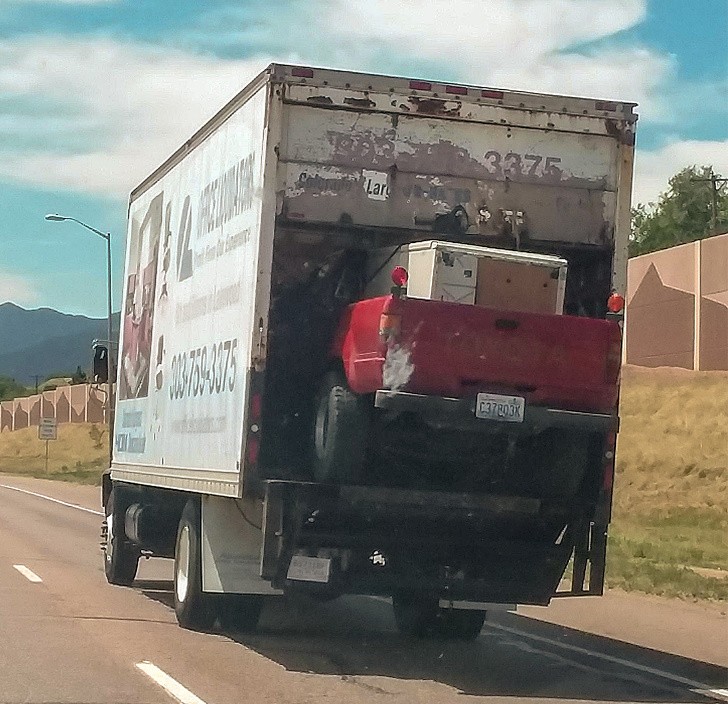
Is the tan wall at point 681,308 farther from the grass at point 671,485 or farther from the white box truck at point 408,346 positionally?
the white box truck at point 408,346

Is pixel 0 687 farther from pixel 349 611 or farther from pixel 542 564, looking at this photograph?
pixel 349 611

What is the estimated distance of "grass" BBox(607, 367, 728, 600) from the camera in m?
20.1

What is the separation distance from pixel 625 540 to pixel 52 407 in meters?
103

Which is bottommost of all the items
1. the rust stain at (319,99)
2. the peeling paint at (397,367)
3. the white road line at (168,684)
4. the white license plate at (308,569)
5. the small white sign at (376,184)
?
the white road line at (168,684)

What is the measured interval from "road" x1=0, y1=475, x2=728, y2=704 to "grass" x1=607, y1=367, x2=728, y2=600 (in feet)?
9.83

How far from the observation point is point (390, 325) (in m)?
10.1

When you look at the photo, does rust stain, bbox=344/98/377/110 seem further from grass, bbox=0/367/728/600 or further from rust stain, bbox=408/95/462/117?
grass, bbox=0/367/728/600

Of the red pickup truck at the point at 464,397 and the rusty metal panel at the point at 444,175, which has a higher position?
the rusty metal panel at the point at 444,175

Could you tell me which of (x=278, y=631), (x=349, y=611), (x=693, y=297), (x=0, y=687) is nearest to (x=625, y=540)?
(x=349, y=611)

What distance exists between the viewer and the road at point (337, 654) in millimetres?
10031

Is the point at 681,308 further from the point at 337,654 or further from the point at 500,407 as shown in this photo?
the point at 500,407

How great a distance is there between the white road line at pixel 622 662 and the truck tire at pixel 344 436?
2.84m

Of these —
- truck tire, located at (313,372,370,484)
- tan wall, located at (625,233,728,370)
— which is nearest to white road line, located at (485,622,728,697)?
truck tire, located at (313,372,370,484)

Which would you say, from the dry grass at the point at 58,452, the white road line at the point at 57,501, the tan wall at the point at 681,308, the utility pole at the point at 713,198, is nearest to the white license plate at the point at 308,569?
the white road line at the point at 57,501
